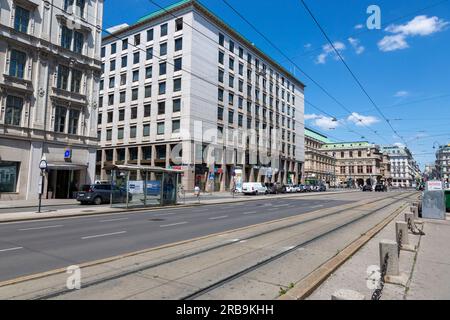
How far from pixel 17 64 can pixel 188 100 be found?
23357mm

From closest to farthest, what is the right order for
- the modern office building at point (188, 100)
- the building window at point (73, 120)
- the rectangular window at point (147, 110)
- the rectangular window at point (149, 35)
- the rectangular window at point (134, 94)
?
1. the building window at point (73, 120)
2. the modern office building at point (188, 100)
3. the rectangular window at point (147, 110)
4. the rectangular window at point (149, 35)
5. the rectangular window at point (134, 94)

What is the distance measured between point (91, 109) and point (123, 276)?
97.4ft

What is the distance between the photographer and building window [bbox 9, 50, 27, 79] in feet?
88.1

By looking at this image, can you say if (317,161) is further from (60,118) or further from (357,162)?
(60,118)

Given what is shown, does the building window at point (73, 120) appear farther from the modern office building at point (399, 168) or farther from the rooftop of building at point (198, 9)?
the modern office building at point (399, 168)

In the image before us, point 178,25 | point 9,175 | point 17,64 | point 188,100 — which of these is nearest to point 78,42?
point 17,64

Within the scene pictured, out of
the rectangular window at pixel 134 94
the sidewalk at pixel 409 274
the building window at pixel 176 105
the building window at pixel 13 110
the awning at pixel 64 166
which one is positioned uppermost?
the rectangular window at pixel 134 94

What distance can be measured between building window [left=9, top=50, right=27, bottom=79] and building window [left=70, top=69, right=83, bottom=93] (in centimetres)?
437

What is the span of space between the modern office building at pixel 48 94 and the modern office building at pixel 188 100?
44.8 feet

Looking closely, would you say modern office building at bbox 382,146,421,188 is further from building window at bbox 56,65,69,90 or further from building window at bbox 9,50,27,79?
building window at bbox 9,50,27,79

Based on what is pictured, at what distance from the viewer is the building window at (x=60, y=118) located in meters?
29.8

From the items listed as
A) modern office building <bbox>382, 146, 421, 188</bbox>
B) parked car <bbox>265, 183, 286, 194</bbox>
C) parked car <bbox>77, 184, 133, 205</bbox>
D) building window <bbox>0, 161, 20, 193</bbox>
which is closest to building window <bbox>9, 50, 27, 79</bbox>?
building window <bbox>0, 161, 20, 193</bbox>

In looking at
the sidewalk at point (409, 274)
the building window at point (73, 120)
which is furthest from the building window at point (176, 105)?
the sidewalk at point (409, 274)

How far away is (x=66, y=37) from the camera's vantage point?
30.6 meters
